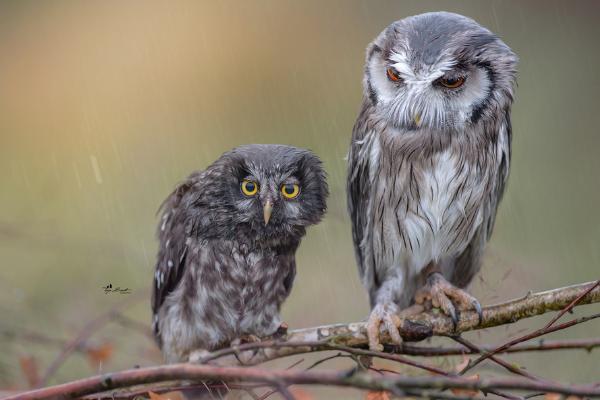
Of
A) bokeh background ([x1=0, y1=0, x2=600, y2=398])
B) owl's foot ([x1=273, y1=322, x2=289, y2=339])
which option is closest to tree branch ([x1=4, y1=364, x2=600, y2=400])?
owl's foot ([x1=273, y1=322, x2=289, y2=339])

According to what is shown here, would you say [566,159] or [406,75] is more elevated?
[406,75]

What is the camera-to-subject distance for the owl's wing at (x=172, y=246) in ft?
10.7

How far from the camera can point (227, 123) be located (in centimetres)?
627

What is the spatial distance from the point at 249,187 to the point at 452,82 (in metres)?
0.79

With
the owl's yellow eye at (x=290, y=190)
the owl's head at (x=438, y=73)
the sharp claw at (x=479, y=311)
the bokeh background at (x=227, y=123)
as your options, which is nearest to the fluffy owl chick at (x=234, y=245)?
the owl's yellow eye at (x=290, y=190)

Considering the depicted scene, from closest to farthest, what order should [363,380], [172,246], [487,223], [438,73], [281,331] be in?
[363,380]
[438,73]
[281,331]
[172,246]
[487,223]

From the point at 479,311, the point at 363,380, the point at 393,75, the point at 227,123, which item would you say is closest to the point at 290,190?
the point at 393,75

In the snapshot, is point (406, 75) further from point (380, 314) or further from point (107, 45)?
point (107, 45)

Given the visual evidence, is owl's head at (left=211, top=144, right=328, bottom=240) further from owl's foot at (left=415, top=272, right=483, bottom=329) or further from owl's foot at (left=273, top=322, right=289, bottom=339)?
owl's foot at (left=415, top=272, right=483, bottom=329)

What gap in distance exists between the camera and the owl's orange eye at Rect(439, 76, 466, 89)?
2.91 m

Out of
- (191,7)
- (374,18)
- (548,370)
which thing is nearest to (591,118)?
(374,18)

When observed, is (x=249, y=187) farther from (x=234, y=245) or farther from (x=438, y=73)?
(x=438, y=73)

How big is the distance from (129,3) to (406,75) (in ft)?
18.8

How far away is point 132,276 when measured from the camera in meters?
4.26
